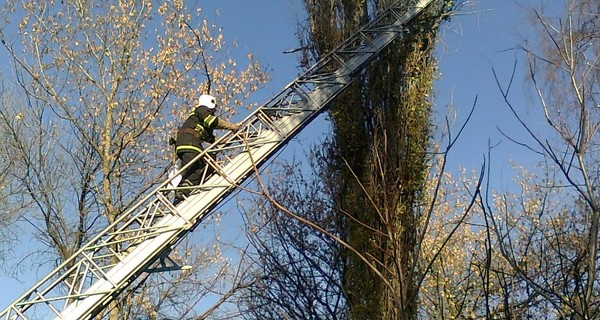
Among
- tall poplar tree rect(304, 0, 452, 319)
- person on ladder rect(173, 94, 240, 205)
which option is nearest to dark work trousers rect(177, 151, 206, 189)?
person on ladder rect(173, 94, 240, 205)

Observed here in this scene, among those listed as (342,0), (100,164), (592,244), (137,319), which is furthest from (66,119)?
(592,244)

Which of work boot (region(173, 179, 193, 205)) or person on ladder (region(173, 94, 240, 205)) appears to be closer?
work boot (region(173, 179, 193, 205))

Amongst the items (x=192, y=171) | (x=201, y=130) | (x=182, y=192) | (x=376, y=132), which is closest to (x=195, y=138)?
(x=201, y=130)

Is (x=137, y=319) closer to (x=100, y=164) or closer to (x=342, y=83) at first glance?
(x=100, y=164)

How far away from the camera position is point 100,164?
34.6ft

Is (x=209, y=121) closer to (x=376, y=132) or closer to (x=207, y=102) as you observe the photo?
(x=207, y=102)

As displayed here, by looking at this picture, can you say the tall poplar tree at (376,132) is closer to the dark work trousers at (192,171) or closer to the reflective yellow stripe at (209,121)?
the reflective yellow stripe at (209,121)

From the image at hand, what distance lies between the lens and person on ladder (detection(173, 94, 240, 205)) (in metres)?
6.23

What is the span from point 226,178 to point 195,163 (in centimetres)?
38

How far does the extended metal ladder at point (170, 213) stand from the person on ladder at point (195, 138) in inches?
4.4

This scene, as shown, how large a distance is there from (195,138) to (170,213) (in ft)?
3.11

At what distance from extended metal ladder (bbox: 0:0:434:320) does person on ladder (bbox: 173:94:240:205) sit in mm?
112

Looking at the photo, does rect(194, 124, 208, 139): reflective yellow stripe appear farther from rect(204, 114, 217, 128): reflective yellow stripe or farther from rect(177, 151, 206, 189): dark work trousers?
rect(177, 151, 206, 189): dark work trousers

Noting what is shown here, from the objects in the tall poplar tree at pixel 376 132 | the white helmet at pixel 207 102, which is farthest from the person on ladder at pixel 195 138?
the tall poplar tree at pixel 376 132
